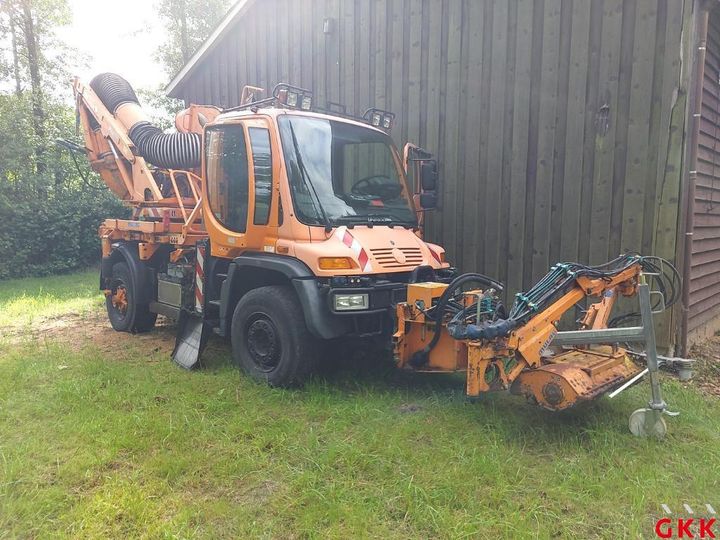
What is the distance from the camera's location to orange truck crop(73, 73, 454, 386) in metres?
4.35

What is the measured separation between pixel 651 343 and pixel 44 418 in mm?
4396

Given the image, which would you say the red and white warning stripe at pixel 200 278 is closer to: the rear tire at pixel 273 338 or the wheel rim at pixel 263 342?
the rear tire at pixel 273 338

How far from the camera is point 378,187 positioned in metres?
5.17

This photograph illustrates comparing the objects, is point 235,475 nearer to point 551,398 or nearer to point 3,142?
point 551,398

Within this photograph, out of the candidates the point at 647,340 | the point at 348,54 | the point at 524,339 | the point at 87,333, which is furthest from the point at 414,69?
the point at 87,333

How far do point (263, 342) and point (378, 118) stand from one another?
265cm

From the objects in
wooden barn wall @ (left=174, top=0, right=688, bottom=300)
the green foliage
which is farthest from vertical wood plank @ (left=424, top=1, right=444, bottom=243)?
the green foliage

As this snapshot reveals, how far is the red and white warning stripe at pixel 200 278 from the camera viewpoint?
554cm

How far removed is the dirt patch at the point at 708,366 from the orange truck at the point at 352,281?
2.74 ft

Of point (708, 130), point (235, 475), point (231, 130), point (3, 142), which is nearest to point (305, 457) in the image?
point (235, 475)

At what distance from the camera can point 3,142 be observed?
13.6m

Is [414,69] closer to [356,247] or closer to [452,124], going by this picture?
[452,124]

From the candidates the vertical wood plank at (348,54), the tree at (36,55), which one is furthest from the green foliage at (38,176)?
the vertical wood plank at (348,54)

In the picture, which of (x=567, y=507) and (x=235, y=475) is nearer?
(x=567, y=507)
